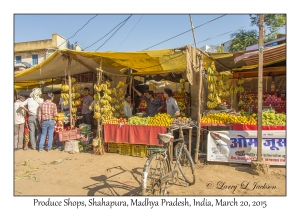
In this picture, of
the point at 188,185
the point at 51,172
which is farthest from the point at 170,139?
the point at 51,172

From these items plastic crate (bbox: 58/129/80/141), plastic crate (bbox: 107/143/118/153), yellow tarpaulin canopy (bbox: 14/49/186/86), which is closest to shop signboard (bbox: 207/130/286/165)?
yellow tarpaulin canopy (bbox: 14/49/186/86)

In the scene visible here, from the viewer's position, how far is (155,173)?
3508 millimetres

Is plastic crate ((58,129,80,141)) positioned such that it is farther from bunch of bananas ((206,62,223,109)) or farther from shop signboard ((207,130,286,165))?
bunch of bananas ((206,62,223,109))

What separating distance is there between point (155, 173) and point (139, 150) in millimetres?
3014

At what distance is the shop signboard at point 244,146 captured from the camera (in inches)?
200

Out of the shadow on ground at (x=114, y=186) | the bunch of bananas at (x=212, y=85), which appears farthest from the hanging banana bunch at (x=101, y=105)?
the bunch of bananas at (x=212, y=85)

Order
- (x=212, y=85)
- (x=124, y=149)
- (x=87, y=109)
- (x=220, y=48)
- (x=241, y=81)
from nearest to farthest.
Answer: (x=212, y=85), (x=124, y=149), (x=241, y=81), (x=87, y=109), (x=220, y=48)

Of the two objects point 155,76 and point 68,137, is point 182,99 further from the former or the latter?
point 68,137

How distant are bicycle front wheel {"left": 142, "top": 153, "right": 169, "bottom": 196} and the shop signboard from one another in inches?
95.3

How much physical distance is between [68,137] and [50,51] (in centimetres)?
2146

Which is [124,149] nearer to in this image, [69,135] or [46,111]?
[69,135]

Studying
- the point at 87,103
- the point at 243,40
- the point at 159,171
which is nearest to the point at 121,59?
the point at 87,103

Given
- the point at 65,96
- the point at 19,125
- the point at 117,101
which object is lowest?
the point at 19,125
